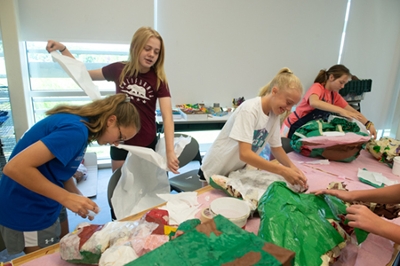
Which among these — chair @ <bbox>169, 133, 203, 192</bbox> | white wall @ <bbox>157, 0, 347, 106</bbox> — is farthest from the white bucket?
white wall @ <bbox>157, 0, 347, 106</bbox>

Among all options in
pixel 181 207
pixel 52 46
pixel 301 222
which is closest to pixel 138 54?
pixel 52 46

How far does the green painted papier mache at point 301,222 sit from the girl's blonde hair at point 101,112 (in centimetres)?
62

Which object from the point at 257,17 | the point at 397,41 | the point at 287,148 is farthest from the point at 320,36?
the point at 287,148

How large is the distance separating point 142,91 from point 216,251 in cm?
126

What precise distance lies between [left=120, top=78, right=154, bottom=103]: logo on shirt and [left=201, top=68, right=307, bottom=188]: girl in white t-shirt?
58cm

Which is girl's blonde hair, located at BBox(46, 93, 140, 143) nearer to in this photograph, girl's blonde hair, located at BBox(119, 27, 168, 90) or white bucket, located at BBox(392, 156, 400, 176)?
girl's blonde hair, located at BBox(119, 27, 168, 90)

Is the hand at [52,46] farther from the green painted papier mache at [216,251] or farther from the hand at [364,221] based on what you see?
the hand at [364,221]

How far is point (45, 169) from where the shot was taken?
38.9 inches

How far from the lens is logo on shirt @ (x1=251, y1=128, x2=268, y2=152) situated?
1342mm

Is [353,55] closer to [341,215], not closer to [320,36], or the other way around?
[320,36]

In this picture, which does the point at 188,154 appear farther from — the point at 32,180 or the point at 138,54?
the point at 32,180

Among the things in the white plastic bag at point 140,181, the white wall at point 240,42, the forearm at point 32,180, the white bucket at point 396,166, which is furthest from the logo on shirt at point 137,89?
the white bucket at point 396,166

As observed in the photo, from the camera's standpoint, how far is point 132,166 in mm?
1481

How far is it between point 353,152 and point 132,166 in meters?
1.40
